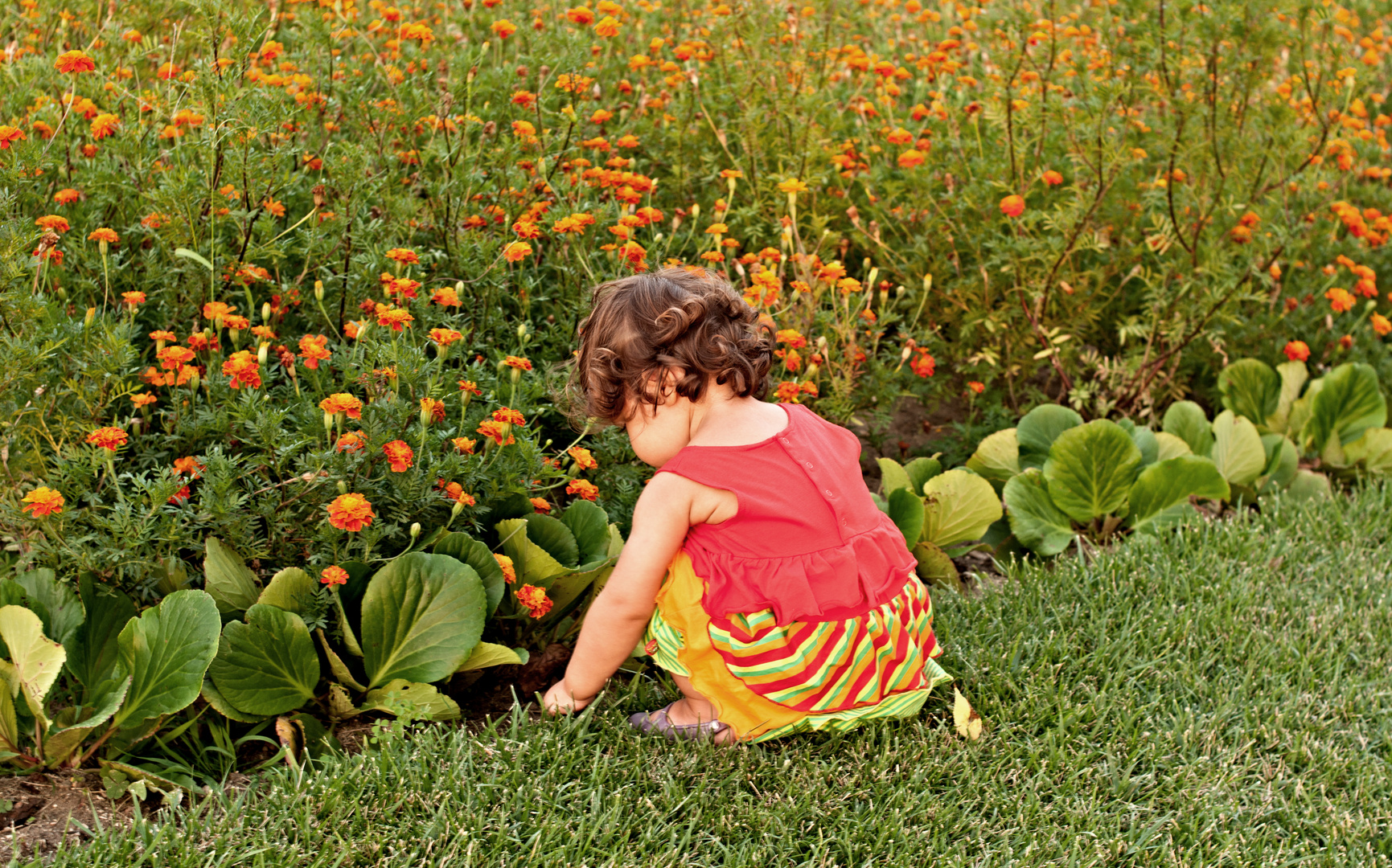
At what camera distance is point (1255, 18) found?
155 inches

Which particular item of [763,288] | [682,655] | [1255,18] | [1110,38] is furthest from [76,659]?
[1255,18]

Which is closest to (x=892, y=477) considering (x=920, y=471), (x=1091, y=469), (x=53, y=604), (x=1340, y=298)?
(x=920, y=471)

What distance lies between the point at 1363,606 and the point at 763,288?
1900 mm

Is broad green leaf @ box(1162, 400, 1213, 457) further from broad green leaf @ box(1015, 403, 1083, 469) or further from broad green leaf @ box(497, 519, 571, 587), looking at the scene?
broad green leaf @ box(497, 519, 571, 587)

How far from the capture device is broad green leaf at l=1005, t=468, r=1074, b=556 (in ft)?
11.5

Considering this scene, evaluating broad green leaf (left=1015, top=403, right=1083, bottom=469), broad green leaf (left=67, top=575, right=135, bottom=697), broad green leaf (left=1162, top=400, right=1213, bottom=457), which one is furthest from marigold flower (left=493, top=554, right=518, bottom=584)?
broad green leaf (left=1162, top=400, right=1213, bottom=457)

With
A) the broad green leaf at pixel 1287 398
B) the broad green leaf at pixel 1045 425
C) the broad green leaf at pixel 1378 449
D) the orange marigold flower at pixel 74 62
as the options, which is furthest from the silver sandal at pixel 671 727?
the broad green leaf at pixel 1378 449

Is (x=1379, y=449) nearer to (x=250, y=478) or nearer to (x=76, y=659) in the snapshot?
(x=250, y=478)

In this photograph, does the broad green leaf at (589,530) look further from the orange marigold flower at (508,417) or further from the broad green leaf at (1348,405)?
the broad green leaf at (1348,405)

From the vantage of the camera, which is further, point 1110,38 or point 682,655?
point 1110,38

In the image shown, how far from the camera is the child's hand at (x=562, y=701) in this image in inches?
99.5

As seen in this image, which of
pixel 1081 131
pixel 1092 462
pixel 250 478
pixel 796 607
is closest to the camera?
pixel 796 607

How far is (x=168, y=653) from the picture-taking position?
2.30 m

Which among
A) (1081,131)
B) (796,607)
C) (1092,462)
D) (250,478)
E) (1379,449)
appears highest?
(1081,131)
